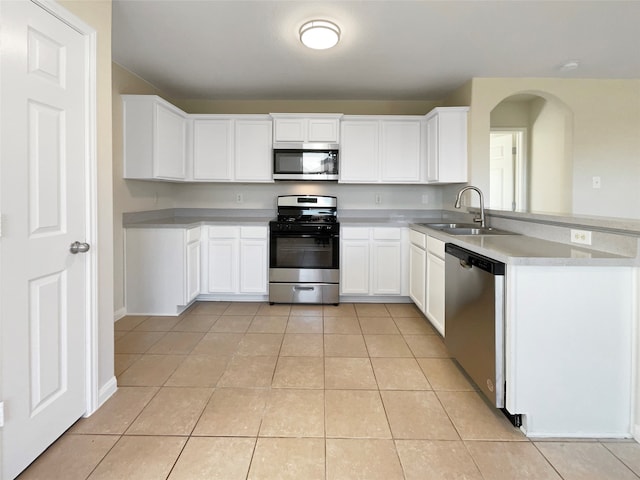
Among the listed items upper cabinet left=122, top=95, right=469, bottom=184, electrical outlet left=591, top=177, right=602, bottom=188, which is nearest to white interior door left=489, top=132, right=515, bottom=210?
electrical outlet left=591, top=177, right=602, bottom=188

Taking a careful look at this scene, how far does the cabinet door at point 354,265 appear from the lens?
3719 millimetres

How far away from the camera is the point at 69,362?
163cm

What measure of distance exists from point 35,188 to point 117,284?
6.61 ft

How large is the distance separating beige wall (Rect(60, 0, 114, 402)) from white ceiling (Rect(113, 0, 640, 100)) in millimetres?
447

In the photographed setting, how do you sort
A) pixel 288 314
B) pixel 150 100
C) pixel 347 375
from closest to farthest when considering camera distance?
1. pixel 347 375
2. pixel 150 100
3. pixel 288 314

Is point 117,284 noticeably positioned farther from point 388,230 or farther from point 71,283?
point 388,230

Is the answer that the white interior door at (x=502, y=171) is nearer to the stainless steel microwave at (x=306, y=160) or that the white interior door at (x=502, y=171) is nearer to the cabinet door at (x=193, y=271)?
the stainless steel microwave at (x=306, y=160)

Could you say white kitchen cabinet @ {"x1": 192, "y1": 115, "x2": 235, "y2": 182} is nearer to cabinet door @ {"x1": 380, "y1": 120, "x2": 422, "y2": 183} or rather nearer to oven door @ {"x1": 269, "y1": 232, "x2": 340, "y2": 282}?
oven door @ {"x1": 269, "y1": 232, "x2": 340, "y2": 282}

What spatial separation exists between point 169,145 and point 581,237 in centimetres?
340

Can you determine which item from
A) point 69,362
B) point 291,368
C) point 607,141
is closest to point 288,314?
point 291,368

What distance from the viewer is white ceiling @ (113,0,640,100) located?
2238 millimetres

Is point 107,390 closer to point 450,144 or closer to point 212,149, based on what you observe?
point 212,149

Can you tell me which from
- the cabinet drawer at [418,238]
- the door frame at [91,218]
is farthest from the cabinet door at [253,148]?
the door frame at [91,218]

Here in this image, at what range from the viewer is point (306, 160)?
3832mm
